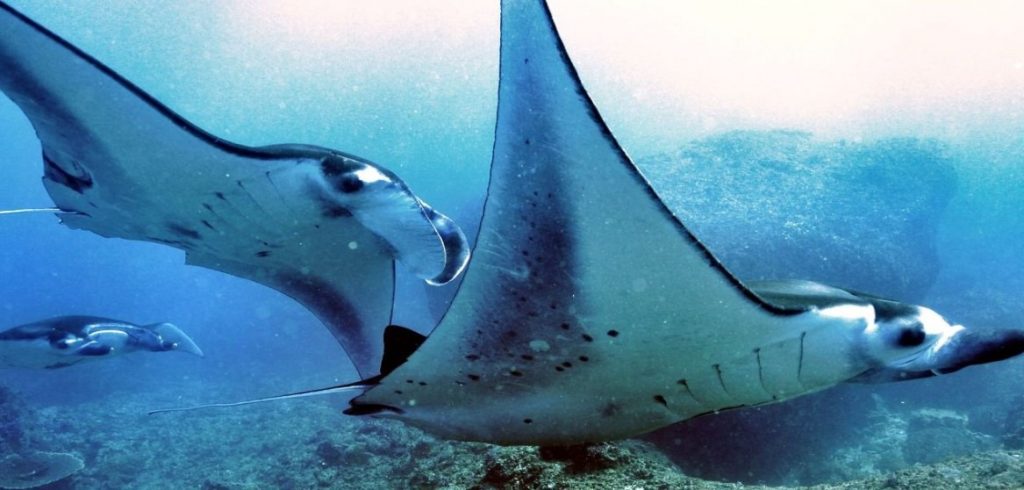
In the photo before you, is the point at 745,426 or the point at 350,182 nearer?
the point at 350,182

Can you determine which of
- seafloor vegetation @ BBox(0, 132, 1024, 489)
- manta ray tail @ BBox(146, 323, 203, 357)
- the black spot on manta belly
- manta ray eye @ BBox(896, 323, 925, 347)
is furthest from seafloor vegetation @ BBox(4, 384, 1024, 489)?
the black spot on manta belly

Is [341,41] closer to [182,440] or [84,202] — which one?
[182,440]

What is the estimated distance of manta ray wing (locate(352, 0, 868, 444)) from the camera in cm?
123

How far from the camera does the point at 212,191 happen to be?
7.91 ft

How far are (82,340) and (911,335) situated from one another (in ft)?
20.8

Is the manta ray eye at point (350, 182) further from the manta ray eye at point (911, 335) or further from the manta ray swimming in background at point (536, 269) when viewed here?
the manta ray eye at point (911, 335)

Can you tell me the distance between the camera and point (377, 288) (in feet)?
10.7

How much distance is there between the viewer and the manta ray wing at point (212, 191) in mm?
1909

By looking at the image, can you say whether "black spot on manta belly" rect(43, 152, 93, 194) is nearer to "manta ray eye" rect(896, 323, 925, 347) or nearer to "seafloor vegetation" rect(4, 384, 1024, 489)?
"seafloor vegetation" rect(4, 384, 1024, 489)

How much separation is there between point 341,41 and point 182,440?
2062 inches

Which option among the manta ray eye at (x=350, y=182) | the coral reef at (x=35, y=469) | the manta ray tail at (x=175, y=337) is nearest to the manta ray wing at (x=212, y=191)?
the manta ray eye at (x=350, y=182)

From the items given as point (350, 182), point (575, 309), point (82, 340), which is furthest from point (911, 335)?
point (82, 340)

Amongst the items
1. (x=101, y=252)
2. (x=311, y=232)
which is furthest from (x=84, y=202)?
(x=101, y=252)

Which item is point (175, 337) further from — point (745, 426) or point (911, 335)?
point (745, 426)
